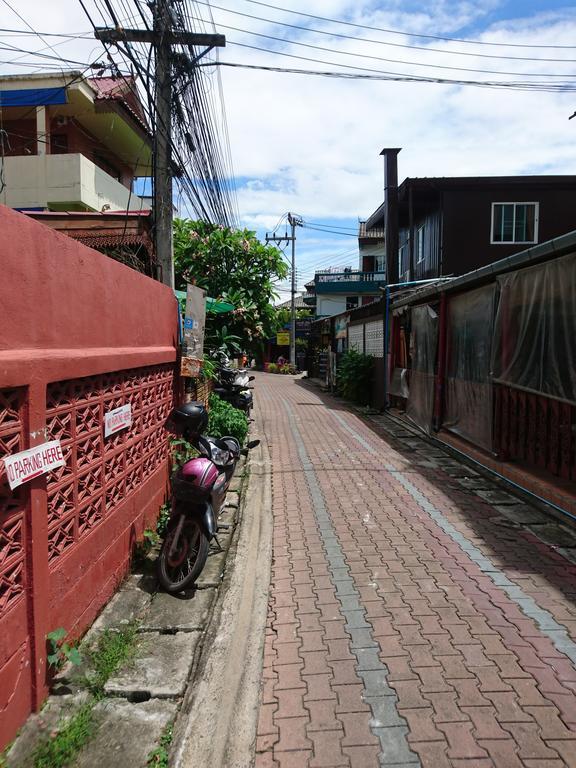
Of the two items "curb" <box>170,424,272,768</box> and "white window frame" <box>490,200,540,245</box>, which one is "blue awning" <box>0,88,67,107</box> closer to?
"curb" <box>170,424,272,768</box>

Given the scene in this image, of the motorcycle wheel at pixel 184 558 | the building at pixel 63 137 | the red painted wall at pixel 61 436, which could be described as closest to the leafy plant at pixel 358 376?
the building at pixel 63 137

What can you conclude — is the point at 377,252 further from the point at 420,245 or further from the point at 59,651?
the point at 59,651

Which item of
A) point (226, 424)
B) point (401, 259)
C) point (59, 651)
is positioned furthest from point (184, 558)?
point (401, 259)

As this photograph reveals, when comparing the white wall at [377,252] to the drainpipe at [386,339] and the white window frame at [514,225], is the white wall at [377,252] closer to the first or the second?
the white window frame at [514,225]

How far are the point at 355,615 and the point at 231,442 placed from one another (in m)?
2.34

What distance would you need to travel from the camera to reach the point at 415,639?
347 cm

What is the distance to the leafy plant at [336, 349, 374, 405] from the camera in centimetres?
1596

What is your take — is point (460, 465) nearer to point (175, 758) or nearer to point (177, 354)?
point (177, 354)

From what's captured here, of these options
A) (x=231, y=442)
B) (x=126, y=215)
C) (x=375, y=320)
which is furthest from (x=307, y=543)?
(x=375, y=320)

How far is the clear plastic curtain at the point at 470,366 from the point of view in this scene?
7828 mm

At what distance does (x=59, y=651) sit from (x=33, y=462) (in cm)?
108

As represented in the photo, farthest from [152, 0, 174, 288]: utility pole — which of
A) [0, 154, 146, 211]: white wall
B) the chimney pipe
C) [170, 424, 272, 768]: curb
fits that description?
the chimney pipe

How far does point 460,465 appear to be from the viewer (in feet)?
26.8

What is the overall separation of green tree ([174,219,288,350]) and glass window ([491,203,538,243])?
10.2m
